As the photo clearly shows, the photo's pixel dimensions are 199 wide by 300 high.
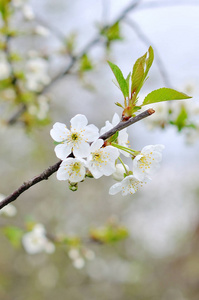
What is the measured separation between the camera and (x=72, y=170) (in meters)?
0.73

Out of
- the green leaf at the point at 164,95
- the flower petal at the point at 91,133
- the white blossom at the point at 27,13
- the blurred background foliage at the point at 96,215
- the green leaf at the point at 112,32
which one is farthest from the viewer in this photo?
the blurred background foliage at the point at 96,215

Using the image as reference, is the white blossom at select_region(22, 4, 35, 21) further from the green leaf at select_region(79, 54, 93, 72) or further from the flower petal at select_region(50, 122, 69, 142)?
the flower petal at select_region(50, 122, 69, 142)

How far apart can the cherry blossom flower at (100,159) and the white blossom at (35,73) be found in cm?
171

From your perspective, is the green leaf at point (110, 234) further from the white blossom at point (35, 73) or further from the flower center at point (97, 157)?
the flower center at point (97, 157)

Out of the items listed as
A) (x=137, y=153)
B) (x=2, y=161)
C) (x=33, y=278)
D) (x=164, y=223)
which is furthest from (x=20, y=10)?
(x=164, y=223)

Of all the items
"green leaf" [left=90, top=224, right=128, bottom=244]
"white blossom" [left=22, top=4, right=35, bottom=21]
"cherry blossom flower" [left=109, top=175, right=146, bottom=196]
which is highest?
"white blossom" [left=22, top=4, right=35, bottom=21]

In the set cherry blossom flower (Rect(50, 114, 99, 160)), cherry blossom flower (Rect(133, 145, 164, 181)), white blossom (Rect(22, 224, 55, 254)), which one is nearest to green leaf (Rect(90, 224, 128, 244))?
white blossom (Rect(22, 224, 55, 254))

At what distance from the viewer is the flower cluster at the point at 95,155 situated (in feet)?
2.42

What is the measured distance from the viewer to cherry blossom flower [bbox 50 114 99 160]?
29.9 inches

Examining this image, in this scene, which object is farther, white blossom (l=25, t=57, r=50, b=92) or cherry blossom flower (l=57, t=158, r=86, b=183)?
white blossom (l=25, t=57, r=50, b=92)

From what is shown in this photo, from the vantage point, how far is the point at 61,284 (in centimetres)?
508

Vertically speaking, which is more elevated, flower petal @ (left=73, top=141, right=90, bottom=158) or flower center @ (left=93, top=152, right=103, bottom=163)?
flower petal @ (left=73, top=141, right=90, bottom=158)

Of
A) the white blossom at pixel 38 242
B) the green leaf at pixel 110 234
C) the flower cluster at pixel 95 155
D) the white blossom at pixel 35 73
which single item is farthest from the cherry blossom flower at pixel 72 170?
the white blossom at pixel 35 73

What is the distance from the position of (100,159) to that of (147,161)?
0.17 metres
